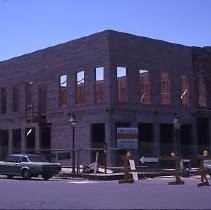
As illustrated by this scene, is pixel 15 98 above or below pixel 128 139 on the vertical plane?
above

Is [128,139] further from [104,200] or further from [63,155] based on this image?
[104,200]

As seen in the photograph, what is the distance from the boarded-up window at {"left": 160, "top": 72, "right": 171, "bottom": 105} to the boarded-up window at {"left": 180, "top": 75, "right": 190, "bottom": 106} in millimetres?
1235

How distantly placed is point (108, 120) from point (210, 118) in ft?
35.5

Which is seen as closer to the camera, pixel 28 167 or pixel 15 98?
pixel 28 167

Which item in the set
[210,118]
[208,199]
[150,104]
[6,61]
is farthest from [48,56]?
[208,199]

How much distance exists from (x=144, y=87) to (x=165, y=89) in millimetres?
2008

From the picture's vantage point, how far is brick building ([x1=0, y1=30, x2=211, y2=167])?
133 feet

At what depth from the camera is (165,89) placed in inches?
1753

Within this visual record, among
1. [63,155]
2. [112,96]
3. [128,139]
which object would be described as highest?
[112,96]

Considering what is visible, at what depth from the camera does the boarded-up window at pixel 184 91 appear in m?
44.8

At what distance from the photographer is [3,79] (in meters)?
51.3

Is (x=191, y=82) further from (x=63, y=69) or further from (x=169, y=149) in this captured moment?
(x=63, y=69)

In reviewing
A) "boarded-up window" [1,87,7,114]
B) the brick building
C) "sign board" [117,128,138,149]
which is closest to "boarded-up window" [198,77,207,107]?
the brick building

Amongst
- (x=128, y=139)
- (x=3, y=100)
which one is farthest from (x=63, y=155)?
(x=3, y=100)
